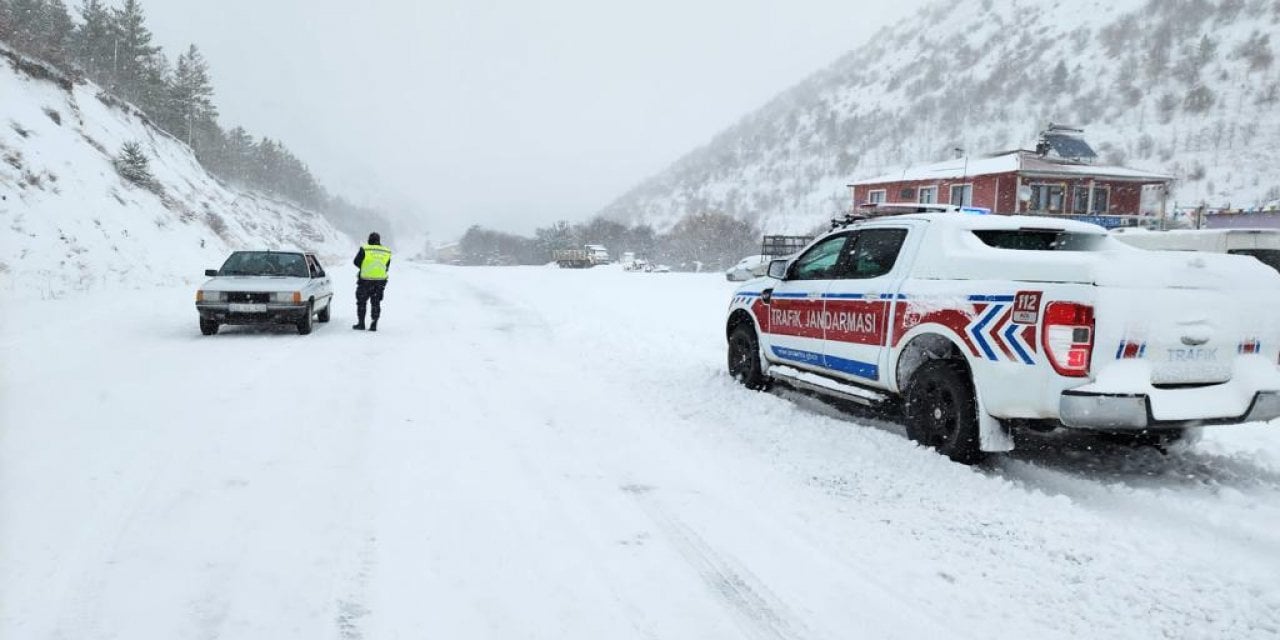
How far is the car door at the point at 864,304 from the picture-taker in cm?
580

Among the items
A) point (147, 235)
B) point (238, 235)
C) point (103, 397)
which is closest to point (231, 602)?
point (103, 397)

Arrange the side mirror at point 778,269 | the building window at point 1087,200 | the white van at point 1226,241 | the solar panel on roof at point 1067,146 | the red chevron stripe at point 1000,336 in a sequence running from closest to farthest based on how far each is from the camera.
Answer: the red chevron stripe at point 1000,336 → the side mirror at point 778,269 → the white van at point 1226,241 → the building window at point 1087,200 → the solar panel on roof at point 1067,146

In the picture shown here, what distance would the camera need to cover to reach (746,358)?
26.7 feet

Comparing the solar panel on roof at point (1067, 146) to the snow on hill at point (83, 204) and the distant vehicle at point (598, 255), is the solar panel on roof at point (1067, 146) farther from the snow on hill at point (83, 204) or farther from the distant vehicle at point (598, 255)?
the snow on hill at point (83, 204)

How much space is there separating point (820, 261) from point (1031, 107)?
136646 millimetres

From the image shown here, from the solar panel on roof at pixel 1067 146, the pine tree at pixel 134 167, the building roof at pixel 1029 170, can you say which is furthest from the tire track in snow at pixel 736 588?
the solar panel on roof at pixel 1067 146

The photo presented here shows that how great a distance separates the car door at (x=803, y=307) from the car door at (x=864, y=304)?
161 mm

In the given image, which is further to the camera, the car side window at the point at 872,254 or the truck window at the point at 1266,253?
the truck window at the point at 1266,253

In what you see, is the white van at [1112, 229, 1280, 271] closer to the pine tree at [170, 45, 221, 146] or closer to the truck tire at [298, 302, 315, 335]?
the truck tire at [298, 302, 315, 335]

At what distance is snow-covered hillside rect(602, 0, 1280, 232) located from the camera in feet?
279

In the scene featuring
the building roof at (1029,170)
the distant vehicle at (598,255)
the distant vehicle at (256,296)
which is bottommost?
the distant vehicle at (256,296)

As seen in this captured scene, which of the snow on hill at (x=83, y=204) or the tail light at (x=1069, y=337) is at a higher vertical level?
the snow on hill at (x=83, y=204)

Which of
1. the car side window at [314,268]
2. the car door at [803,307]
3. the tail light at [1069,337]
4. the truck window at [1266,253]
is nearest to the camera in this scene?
Answer: the tail light at [1069,337]

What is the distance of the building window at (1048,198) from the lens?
39188mm
